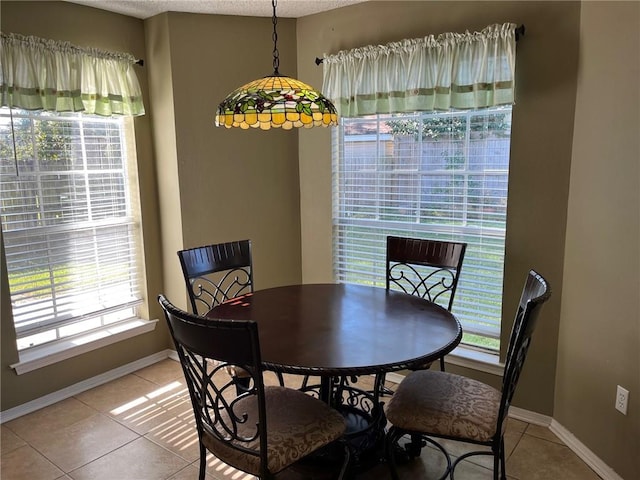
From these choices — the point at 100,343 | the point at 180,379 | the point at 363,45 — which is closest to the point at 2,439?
the point at 100,343

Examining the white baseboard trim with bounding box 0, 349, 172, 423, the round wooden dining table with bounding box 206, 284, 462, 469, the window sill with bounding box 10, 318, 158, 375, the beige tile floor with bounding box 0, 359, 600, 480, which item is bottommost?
the beige tile floor with bounding box 0, 359, 600, 480

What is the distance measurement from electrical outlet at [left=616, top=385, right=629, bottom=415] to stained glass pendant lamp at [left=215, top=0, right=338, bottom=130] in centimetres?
177

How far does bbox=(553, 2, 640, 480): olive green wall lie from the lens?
2.06 m

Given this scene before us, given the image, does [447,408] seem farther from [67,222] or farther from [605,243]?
[67,222]

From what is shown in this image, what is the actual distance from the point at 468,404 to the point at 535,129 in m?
1.46

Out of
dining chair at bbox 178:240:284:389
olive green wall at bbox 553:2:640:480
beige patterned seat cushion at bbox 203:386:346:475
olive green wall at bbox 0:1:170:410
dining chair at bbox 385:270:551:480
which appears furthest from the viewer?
olive green wall at bbox 0:1:170:410

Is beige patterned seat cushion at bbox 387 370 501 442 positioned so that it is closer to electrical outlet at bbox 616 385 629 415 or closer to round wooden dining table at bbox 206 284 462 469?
round wooden dining table at bbox 206 284 462 469

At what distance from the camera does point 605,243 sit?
2213 mm

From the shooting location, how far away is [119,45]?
3.11 meters

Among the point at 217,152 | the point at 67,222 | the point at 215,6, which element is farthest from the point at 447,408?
the point at 215,6

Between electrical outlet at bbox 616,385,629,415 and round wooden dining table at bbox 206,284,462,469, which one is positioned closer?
round wooden dining table at bbox 206,284,462,469

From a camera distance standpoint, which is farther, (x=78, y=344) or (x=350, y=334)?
(x=78, y=344)

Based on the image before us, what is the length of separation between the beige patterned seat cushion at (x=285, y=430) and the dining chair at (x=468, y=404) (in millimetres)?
291

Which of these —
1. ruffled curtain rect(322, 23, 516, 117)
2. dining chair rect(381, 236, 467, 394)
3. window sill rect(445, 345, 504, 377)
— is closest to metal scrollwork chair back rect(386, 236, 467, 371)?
dining chair rect(381, 236, 467, 394)
